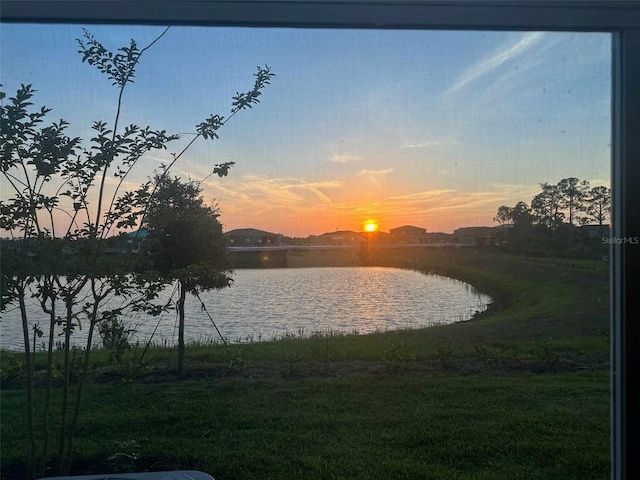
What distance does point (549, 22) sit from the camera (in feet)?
5.82

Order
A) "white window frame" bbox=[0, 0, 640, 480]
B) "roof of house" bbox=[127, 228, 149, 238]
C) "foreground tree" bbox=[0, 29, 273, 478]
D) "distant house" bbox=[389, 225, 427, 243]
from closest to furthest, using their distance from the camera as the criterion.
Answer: "white window frame" bbox=[0, 0, 640, 480]
"foreground tree" bbox=[0, 29, 273, 478]
"roof of house" bbox=[127, 228, 149, 238]
"distant house" bbox=[389, 225, 427, 243]

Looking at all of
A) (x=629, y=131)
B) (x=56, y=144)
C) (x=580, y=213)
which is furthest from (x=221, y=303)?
(x=629, y=131)

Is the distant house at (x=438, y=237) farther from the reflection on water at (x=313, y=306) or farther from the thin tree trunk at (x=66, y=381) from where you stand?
the thin tree trunk at (x=66, y=381)

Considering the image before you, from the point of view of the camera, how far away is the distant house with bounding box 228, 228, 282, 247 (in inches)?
79.0

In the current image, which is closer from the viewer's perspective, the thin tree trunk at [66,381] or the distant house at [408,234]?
the thin tree trunk at [66,381]

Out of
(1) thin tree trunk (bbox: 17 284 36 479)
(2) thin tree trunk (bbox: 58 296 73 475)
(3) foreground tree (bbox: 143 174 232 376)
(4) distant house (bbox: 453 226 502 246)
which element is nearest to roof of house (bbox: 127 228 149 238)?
(3) foreground tree (bbox: 143 174 232 376)

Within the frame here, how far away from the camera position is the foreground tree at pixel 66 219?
6.20ft

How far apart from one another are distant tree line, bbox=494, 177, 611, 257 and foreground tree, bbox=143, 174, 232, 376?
3.62 feet

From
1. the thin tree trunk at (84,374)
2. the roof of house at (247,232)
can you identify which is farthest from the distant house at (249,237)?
the thin tree trunk at (84,374)

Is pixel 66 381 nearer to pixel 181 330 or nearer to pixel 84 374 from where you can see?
pixel 84 374

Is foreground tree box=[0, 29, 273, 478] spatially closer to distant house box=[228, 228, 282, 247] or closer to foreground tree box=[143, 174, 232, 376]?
foreground tree box=[143, 174, 232, 376]

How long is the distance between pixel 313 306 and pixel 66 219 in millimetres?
1000

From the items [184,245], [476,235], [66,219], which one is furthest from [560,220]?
[66,219]

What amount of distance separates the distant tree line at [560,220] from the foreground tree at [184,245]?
1.10 m
